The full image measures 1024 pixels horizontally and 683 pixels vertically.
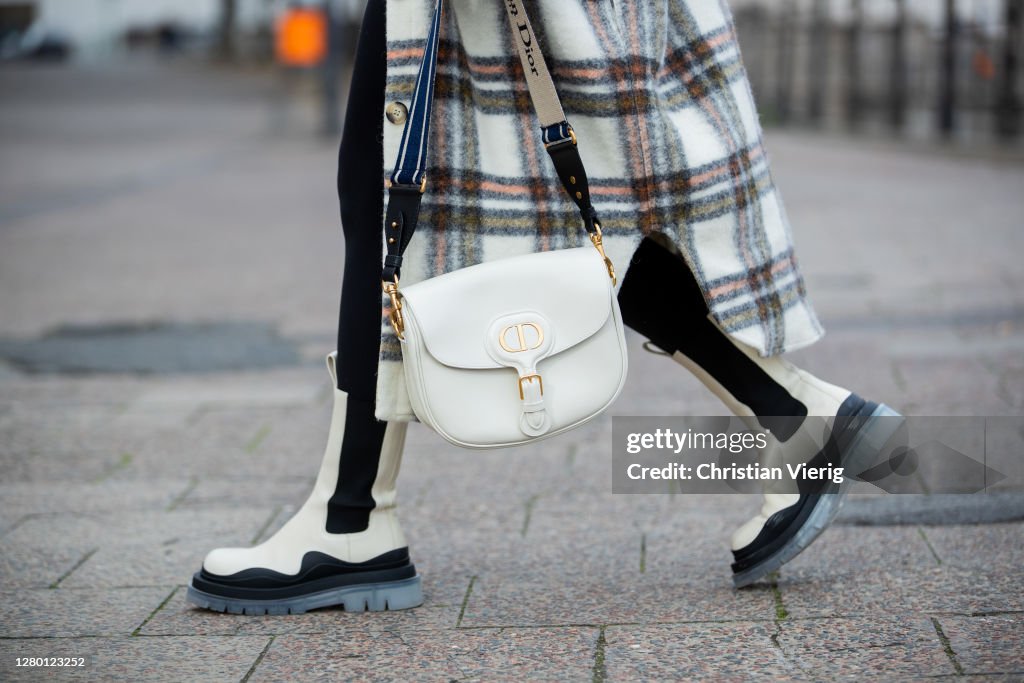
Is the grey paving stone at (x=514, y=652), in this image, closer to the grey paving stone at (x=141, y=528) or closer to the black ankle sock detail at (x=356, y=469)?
the black ankle sock detail at (x=356, y=469)

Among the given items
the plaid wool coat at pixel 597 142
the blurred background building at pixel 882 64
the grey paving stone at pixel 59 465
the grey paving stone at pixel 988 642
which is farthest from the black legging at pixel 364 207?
the blurred background building at pixel 882 64

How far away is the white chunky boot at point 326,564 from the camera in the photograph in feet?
8.41

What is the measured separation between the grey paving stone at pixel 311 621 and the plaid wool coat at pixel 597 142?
45 cm

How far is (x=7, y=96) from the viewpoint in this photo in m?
28.9

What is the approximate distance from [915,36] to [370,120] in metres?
13.7

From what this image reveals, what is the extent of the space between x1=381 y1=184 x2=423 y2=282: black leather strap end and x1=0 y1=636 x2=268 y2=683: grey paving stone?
742 mm

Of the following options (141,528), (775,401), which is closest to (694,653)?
(775,401)

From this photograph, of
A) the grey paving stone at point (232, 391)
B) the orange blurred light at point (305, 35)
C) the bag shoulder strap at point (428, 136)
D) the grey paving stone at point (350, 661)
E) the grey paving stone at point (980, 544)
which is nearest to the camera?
the bag shoulder strap at point (428, 136)

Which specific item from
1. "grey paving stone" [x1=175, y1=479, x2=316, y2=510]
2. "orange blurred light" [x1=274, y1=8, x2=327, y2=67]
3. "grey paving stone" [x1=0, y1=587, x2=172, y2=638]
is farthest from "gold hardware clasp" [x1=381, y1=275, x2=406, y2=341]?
"orange blurred light" [x1=274, y1=8, x2=327, y2=67]

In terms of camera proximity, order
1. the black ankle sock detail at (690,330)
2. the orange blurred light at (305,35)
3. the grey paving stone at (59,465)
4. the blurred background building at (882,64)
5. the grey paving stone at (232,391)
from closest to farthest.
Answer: the black ankle sock detail at (690,330)
the grey paving stone at (59,465)
the grey paving stone at (232,391)
the blurred background building at (882,64)
the orange blurred light at (305,35)

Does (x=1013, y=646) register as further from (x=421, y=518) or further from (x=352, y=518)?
(x=421, y=518)

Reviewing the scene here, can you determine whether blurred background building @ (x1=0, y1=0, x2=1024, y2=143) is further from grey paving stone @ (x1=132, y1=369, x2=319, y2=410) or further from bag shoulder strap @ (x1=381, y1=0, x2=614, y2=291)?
bag shoulder strap @ (x1=381, y1=0, x2=614, y2=291)

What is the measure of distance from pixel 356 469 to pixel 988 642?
1.17 m

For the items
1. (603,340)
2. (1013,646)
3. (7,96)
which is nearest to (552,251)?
(603,340)
